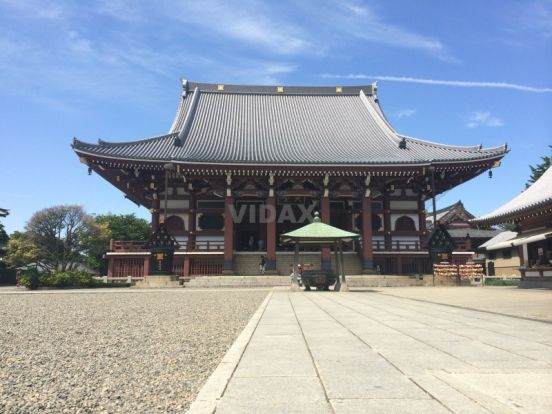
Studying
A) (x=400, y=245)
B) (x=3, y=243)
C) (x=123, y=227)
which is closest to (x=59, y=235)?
(x=3, y=243)

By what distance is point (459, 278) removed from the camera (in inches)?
738

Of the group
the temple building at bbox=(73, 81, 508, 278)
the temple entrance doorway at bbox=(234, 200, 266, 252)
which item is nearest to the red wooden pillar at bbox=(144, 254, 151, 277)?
the temple building at bbox=(73, 81, 508, 278)

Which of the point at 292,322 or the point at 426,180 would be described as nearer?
the point at 292,322

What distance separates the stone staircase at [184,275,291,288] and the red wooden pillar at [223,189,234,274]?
1.58 meters

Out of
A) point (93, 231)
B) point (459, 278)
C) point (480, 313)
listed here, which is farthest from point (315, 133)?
point (93, 231)

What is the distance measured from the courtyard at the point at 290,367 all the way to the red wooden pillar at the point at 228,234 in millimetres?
15362

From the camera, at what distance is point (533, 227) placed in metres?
17.9

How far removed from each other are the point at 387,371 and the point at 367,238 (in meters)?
19.5

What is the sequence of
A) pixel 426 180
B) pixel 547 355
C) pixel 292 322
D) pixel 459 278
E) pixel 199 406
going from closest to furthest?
pixel 199 406 < pixel 547 355 < pixel 292 322 < pixel 459 278 < pixel 426 180

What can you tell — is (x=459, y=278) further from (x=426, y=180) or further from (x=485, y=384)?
(x=485, y=384)

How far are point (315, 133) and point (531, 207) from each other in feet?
50.0

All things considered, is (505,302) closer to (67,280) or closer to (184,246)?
(184,246)

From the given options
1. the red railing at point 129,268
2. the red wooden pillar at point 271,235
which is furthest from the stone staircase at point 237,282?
the red railing at point 129,268

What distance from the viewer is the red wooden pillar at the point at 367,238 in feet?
71.9
